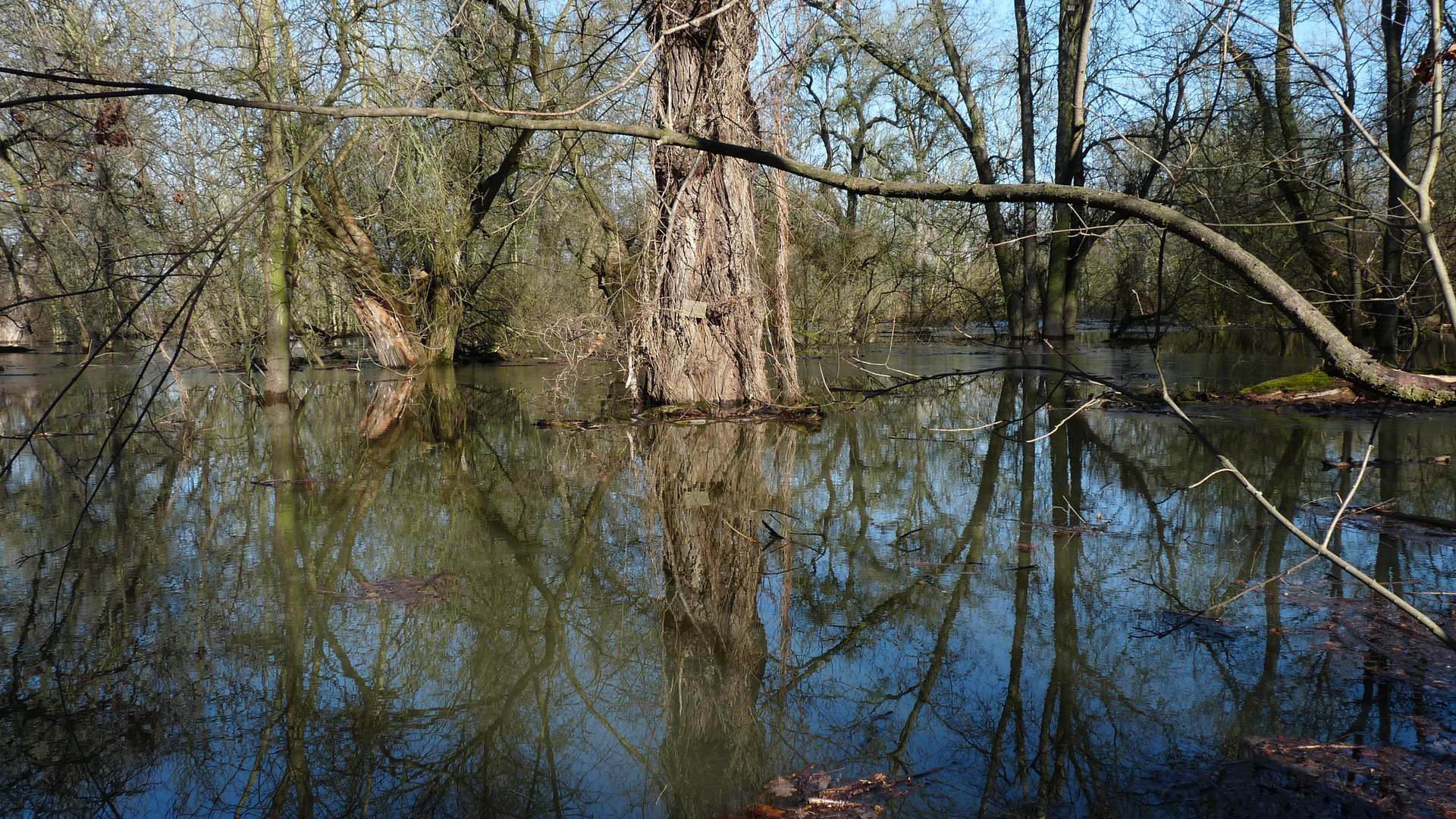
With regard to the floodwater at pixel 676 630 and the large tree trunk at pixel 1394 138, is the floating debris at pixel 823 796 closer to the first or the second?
the floodwater at pixel 676 630

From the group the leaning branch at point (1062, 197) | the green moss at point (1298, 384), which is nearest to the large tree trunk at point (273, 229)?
the leaning branch at point (1062, 197)

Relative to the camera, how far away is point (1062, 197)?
294 centimetres

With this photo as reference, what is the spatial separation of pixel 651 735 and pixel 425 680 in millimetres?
739

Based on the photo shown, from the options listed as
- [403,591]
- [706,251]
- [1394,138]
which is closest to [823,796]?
[403,591]

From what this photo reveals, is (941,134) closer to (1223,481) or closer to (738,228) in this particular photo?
(738,228)

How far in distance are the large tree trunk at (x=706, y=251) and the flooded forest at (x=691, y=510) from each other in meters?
0.04

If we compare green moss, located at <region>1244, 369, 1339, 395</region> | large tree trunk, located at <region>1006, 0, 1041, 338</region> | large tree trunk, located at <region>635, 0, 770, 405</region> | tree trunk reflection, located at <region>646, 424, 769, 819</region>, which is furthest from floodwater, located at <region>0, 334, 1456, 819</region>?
large tree trunk, located at <region>1006, 0, 1041, 338</region>

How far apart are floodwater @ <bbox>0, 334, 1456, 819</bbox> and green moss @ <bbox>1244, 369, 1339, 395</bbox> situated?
2.63 metres

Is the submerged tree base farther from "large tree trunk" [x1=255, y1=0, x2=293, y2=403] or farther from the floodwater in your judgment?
"large tree trunk" [x1=255, y1=0, x2=293, y2=403]

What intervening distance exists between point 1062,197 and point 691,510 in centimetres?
245

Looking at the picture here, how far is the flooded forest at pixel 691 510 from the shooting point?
2.27 metres

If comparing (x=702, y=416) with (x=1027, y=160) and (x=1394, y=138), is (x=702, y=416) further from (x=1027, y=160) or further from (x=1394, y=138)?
(x=1027, y=160)

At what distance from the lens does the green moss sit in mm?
8812

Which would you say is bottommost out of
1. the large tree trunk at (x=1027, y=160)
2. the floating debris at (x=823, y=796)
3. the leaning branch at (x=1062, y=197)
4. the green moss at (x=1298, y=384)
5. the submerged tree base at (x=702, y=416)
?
the floating debris at (x=823, y=796)
